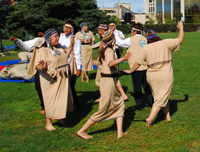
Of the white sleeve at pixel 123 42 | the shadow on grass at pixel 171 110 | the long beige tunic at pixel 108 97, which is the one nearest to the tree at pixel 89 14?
the shadow on grass at pixel 171 110

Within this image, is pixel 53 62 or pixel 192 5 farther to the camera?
pixel 192 5

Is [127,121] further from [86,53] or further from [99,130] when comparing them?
[86,53]

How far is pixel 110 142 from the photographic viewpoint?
15.2 feet

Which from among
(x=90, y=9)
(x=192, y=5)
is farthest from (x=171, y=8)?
(x=90, y=9)

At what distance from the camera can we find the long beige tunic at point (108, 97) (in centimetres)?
462

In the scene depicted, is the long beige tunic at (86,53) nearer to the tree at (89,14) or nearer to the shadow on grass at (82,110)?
the shadow on grass at (82,110)

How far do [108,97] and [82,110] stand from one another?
2.06 metres

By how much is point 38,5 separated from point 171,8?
67648mm

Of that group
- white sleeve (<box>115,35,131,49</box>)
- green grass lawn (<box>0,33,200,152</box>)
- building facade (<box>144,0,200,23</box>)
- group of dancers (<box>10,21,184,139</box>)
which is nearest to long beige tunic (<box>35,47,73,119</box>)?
group of dancers (<box>10,21,184,139</box>)

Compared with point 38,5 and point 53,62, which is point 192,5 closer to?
point 38,5

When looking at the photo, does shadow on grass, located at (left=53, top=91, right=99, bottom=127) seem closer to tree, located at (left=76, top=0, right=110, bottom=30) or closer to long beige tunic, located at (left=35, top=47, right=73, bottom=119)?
long beige tunic, located at (left=35, top=47, right=73, bottom=119)

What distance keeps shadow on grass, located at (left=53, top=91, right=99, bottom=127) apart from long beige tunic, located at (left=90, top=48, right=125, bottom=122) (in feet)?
3.62

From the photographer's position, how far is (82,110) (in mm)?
6531

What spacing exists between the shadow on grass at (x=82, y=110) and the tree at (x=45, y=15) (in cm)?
1418
